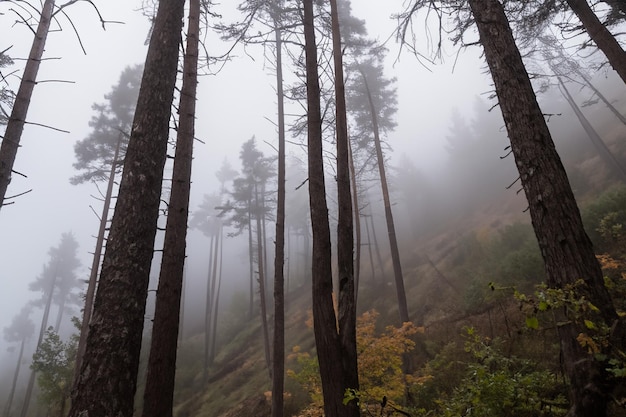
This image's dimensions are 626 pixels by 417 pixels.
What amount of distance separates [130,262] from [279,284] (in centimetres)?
728

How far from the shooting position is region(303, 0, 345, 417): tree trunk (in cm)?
427

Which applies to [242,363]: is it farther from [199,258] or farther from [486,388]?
[199,258]

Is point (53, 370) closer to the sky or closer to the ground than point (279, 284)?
closer to the ground

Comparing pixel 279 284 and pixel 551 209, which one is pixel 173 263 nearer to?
pixel 551 209

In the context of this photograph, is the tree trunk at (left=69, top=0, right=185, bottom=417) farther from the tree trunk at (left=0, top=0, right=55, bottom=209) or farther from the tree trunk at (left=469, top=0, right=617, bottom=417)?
the tree trunk at (left=0, top=0, right=55, bottom=209)

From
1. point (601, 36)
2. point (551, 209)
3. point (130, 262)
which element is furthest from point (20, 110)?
point (601, 36)

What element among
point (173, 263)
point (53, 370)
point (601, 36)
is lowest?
point (53, 370)

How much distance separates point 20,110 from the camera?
751 cm

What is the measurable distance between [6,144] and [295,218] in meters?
37.9

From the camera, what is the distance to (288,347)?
20141mm

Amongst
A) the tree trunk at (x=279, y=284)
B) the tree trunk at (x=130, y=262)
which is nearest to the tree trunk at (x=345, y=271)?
the tree trunk at (x=130, y=262)

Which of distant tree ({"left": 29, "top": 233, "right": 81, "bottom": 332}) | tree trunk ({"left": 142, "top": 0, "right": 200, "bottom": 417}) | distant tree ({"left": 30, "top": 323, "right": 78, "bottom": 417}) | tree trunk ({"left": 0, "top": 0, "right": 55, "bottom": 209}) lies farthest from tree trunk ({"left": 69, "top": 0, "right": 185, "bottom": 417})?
distant tree ({"left": 29, "top": 233, "right": 81, "bottom": 332})

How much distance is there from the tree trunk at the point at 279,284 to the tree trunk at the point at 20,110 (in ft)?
20.0

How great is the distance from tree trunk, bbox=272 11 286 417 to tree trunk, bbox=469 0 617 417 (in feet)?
15.3
